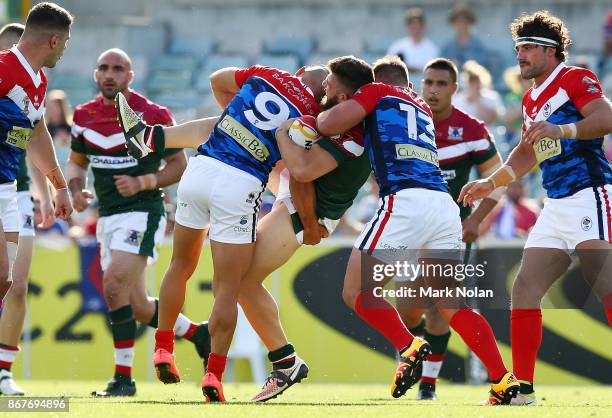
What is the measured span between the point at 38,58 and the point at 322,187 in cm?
210

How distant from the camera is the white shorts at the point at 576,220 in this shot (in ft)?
26.7

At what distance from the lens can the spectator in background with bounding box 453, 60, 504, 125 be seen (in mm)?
14875

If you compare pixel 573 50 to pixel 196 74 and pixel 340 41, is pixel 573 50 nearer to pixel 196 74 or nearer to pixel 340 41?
pixel 340 41

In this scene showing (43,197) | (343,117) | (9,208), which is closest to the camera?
(343,117)

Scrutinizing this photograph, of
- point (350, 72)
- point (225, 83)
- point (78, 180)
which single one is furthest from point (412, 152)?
point (78, 180)

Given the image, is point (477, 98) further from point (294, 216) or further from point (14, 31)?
point (294, 216)

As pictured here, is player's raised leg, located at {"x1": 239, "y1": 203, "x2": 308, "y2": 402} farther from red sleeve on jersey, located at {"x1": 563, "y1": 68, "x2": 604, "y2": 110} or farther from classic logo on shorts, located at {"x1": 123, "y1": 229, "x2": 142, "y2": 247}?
red sleeve on jersey, located at {"x1": 563, "y1": 68, "x2": 604, "y2": 110}

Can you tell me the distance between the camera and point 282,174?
9.02m

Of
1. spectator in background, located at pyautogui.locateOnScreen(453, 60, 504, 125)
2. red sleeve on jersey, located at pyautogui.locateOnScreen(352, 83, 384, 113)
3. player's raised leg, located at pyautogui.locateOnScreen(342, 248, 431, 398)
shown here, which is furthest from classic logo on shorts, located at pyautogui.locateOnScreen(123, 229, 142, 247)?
spectator in background, located at pyautogui.locateOnScreen(453, 60, 504, 125)

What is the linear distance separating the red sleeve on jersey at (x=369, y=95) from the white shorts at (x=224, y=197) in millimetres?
924

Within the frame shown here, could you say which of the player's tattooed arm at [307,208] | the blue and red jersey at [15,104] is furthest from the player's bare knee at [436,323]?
the blue and red jersey at [15,104]

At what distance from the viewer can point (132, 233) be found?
10445 millimetres

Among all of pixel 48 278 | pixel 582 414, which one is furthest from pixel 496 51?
pixel 582 414

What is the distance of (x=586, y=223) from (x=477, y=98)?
7.30m
